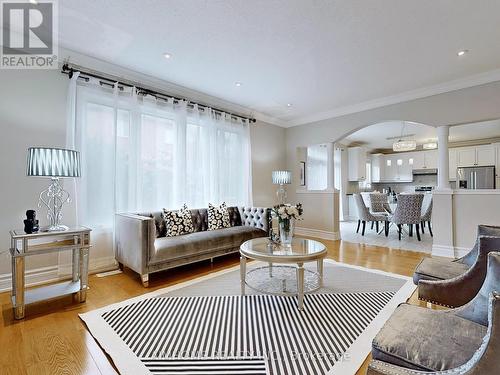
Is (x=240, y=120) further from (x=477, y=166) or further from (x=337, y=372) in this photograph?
(x=477, y=166)

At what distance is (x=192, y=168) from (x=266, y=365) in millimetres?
3196

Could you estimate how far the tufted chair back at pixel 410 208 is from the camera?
5.14 m

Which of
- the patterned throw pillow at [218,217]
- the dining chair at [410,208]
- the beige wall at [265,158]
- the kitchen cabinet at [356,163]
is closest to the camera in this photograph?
the patterned throw pillow at [218,217]

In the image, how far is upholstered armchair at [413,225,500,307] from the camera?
164 centimetres

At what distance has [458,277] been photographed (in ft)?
5.71

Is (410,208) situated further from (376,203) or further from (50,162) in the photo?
(50,162)

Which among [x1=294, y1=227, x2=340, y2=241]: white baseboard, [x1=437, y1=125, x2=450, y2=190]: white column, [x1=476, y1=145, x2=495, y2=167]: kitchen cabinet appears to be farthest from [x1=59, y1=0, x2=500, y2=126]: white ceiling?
[x1=476, y1=145, x2=495, y2=167]: kitchen cabinet

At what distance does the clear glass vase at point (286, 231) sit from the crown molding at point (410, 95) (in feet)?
10.7

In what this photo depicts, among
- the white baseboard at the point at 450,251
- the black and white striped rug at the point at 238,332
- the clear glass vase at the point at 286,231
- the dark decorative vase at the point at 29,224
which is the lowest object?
the black and white striped rug at the point at 238,332

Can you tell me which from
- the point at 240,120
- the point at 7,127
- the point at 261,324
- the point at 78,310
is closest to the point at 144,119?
the point at 7,127

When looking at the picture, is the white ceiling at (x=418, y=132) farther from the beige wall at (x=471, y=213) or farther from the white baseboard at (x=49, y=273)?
the white baseboard at (x=49, y=273)

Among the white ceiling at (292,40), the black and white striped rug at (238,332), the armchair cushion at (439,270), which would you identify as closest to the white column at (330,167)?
the white ceiling at (292,40)

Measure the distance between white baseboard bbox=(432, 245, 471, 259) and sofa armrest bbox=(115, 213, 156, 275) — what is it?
442 cm

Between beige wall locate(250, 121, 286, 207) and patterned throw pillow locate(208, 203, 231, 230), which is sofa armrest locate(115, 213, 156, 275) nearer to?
patterned throw pillow locate(208, 203, 231, 230)
